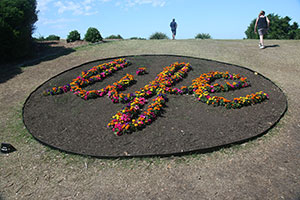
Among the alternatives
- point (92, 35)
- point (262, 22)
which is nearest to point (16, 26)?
point (92, 35)

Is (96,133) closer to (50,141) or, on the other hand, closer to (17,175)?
(50,141)

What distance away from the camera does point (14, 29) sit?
11398mm

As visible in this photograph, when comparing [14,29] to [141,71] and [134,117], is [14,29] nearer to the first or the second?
[141,71]

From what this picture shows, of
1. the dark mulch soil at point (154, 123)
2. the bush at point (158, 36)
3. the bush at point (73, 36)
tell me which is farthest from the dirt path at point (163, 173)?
the bush at point (158, 36)

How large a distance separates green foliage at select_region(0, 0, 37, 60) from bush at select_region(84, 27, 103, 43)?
11.7 ft

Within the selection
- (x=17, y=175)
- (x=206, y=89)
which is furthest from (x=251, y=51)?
(x=17, y=175)

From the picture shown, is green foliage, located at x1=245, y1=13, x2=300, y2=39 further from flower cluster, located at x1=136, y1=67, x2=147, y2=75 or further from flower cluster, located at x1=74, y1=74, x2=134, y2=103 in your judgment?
flower cluster, located at x1=74, y1=74, x2=134, y2=103

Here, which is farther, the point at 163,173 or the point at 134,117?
the point at 134,117

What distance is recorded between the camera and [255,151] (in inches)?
205

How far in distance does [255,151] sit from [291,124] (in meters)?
1.72

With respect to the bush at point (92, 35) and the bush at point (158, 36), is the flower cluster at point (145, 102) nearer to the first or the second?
the bush at point (92, 35)

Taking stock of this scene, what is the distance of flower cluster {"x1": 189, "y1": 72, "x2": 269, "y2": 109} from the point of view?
6.83 m

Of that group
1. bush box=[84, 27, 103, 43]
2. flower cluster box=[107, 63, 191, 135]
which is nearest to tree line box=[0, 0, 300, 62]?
bush box=[84, 27, 103, 43]

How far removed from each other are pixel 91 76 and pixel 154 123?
156 inches
